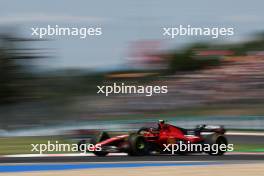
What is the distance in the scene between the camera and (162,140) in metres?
9.34

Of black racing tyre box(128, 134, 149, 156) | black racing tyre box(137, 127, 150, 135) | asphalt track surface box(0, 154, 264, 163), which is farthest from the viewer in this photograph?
black racing tyre box(137, 127, 150, 135)

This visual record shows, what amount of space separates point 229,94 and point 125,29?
7.00ft

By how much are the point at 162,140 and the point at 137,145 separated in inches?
18.2

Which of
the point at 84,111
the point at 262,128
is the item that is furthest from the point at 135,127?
the point at 262,128

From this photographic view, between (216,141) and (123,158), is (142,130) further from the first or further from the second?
(216,141)

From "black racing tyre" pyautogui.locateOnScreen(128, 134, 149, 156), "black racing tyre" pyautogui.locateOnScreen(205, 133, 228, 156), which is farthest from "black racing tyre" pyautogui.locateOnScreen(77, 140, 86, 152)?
"black racing tyre" pyautogui.locateOnScreen(205, 133, 228, 156)

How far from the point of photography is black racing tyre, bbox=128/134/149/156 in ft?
29.9

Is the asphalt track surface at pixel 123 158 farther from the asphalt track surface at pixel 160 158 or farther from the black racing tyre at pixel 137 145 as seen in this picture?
→ the black racing tyre at pixel 137 145

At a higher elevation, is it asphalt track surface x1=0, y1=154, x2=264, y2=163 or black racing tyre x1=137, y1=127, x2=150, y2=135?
black racing tyre x1=137, y1=127, x2=150, y2=135

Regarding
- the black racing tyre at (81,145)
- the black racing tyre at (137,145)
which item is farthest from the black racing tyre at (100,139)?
the black racing tyre at (137,145)

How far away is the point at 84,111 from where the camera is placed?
9305 mm

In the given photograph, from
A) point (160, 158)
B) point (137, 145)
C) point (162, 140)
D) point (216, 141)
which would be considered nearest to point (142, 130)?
point (137, 145)

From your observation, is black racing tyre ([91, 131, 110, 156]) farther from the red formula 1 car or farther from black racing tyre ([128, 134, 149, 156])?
black racing tyre ([128, 134, 149, 156])

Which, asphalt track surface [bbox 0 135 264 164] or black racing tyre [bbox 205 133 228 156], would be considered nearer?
asphalt track surface [bbox 0 135 264 164]
